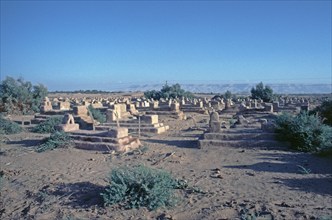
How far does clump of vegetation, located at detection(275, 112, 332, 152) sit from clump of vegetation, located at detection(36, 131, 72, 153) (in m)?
6.75

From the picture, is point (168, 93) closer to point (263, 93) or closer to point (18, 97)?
point (263, 93)

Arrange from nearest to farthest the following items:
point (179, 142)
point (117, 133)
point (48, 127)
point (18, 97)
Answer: point (117, 133), point (179, 142), point (48, 127), point (18, 97)

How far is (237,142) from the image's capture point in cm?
1097

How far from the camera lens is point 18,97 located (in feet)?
82.8

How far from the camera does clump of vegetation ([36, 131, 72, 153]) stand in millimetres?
11330

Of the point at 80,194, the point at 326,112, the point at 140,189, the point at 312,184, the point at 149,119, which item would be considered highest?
the point at 326,112

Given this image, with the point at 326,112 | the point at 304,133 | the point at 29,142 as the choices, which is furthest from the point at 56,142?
the point at 326,112

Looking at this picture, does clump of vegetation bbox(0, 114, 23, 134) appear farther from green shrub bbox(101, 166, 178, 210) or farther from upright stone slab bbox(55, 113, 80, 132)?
green shrub bbox(101, 166, 178, 210)

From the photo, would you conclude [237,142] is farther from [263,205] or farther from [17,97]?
[17,97]

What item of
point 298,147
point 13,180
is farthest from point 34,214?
point 298,147

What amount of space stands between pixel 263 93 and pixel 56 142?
30.5 metres

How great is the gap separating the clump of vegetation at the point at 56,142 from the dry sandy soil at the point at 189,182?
0.28 meters

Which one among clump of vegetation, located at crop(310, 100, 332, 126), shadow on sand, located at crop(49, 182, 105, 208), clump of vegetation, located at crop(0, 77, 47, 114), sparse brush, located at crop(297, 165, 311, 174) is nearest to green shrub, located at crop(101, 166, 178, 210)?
shadow on sand, located at crop(49, 182, 105, 208)

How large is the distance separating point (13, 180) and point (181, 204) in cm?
449
